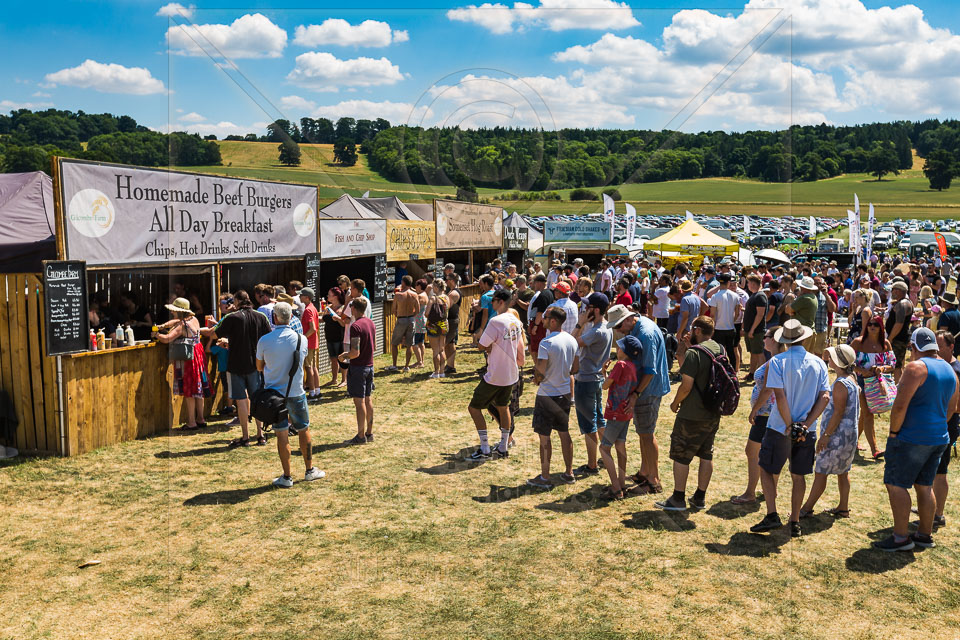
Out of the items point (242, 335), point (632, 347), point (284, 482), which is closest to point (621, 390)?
point (632, 347)

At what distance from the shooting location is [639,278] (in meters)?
17.7

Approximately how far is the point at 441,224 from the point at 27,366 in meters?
11.3

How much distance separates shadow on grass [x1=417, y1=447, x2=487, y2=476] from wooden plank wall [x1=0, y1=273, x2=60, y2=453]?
3878 mm

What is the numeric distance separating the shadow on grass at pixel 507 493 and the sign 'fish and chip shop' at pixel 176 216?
5090 mm

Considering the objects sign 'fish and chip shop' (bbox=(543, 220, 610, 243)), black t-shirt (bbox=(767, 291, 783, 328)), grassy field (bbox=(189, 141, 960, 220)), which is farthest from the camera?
grassy field (bbox=(189, 141, 960, 220))

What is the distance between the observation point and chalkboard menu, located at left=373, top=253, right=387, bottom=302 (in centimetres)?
1411

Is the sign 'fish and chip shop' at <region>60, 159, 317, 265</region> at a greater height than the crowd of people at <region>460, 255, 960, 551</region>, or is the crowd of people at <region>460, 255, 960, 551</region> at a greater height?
the sign 'fish and chip shop' at <region>60, 159, 317, 265</region>

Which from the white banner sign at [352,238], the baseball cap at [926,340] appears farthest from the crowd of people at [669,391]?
the white banner sign at [352,238]

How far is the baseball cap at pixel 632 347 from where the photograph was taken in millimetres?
5734

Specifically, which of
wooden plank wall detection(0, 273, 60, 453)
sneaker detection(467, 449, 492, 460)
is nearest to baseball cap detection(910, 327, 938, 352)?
sneaker detection(467, 449, 492, 460)

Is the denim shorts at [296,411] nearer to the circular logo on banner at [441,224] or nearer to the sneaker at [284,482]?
the sneaker at [284,482]

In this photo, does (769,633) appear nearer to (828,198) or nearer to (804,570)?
(804,570)

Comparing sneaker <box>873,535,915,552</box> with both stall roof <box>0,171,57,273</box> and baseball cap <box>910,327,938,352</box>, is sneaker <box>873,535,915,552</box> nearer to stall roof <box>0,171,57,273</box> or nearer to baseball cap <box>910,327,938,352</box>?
baseball cap <box>910,327,938,352</box>

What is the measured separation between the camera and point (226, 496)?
20.2 ft
